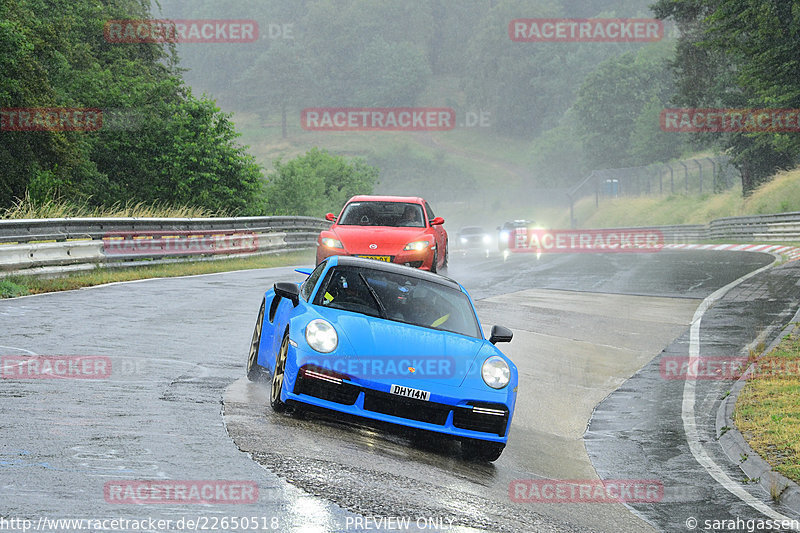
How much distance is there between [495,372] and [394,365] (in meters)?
0.83

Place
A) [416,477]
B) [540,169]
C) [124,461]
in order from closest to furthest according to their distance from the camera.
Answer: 1. [124,461]
2. [416,477]
3. [540,169]

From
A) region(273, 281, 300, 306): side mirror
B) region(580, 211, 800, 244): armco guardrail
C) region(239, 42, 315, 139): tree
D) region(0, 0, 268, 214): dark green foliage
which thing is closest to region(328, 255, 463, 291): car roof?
region(273, 281, 300, 306): side mirror

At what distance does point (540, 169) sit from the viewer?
153750 millimetres

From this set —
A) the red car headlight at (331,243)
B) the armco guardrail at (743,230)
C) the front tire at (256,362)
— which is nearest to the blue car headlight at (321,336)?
the front tire at (256,362)

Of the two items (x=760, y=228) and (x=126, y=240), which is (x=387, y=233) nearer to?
(x=126, y=240)

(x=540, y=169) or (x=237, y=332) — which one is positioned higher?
(x=540, y=169)

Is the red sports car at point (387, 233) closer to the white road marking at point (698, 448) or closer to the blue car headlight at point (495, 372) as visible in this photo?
the white road marking at point (698, 448)

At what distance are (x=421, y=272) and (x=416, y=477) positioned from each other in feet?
8.90

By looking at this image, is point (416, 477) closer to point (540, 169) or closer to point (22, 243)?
point (22, 243)

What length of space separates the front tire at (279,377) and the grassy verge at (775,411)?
4045 millimetres

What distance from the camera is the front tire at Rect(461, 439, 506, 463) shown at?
7730 mm

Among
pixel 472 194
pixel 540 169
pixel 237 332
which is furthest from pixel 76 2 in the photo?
pixel 540 169

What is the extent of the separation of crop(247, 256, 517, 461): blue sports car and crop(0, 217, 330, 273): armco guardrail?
11084mm

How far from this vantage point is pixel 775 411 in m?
10.1
